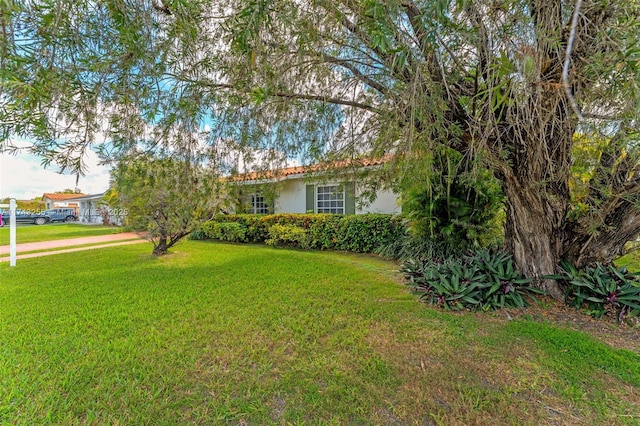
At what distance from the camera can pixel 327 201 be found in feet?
37.9

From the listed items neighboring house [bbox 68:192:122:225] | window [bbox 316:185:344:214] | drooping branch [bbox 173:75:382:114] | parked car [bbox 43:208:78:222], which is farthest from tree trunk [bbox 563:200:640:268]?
parked car [bbox 43:208:78:222]

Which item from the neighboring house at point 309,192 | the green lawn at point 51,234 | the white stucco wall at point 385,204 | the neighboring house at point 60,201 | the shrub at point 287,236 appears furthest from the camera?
the neighboring house at point 60,201

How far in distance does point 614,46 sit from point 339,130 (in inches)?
131

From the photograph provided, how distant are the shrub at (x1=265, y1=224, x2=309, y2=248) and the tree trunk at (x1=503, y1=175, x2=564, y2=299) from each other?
675 centimetres

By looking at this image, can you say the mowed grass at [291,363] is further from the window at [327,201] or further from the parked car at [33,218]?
the parked car at [33,218]

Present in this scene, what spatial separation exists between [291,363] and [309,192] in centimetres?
920

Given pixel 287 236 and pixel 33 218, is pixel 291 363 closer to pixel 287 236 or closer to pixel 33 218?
pixel 287 236

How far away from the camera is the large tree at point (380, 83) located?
6.63 feet

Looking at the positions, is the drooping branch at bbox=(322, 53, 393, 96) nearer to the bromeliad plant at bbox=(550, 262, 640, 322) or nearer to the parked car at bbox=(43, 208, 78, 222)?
the bromeliad plant at bbox=(550, 262, 640, 322)

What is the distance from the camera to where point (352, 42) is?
136 inches

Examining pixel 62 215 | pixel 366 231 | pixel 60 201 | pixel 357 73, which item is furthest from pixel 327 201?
pixel 60 201

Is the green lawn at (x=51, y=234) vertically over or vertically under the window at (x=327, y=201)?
under

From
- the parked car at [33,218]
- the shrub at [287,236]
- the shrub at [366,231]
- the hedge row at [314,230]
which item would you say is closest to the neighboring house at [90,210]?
the parked car at [33,218]

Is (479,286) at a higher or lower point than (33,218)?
lower
